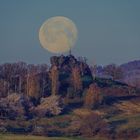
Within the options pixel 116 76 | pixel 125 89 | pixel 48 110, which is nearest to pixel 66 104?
pixel 48 110

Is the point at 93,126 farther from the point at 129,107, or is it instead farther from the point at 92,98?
the point at 129,107

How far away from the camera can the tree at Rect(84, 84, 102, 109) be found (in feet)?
354

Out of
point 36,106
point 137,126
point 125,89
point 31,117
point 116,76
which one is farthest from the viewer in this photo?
point 116,76

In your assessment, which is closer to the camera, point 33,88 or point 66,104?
point 66,104

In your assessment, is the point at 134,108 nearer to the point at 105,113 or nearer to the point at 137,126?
the point at 105,113

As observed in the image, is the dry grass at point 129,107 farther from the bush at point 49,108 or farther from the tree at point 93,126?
the bush at point 49,108

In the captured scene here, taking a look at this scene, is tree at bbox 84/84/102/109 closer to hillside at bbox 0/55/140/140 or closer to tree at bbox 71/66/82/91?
hillside at bbox 0/55/140/140

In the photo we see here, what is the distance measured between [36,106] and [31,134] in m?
25.1

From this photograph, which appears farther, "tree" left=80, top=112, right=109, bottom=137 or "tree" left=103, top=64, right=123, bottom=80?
"tree" left=103, top=64, right=123, bottom=80

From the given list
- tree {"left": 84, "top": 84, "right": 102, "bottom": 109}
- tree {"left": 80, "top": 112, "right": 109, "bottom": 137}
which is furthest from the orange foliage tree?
tree {"left": 80, "top": 112, "right": 109, "bottom": 137}

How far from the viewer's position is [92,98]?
108688mm

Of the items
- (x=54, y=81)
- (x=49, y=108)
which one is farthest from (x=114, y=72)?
(x=49, y=108)

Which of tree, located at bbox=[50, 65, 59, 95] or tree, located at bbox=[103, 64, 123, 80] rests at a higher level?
tree, located at bbox=[103, 64, 123, 80]

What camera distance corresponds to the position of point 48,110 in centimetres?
10350
